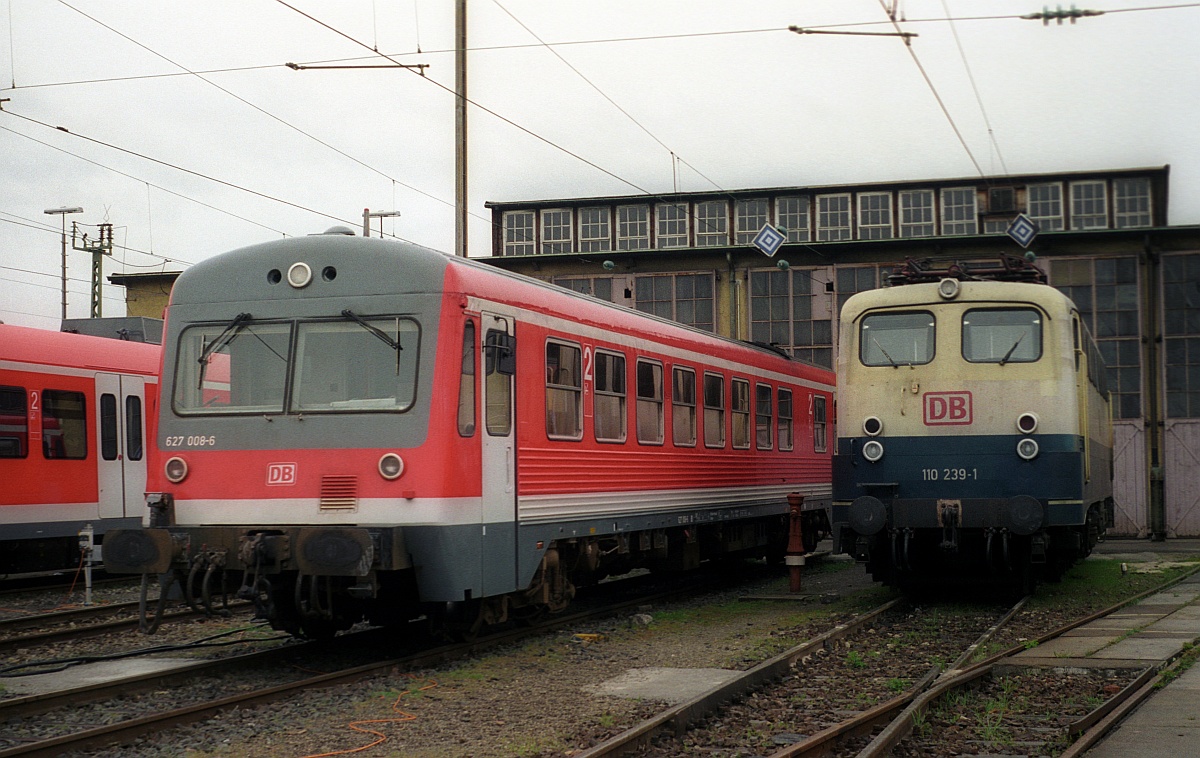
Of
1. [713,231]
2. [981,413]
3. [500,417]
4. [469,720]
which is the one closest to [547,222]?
[713,231]

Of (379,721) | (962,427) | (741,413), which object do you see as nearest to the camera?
(379,721)

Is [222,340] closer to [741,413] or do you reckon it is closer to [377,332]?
[377,332]

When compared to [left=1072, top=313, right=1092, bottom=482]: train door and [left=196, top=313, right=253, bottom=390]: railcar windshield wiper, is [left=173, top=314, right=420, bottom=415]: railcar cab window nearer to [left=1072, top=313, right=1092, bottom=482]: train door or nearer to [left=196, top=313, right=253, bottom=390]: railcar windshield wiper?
[left=196, top=313, right=253, bottom=390]: railcar windshield wiper

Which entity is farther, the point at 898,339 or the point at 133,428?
the point at 133,428

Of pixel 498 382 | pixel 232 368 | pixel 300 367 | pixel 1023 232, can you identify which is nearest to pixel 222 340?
pixel 232 368

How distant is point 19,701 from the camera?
→ 27.1 ft

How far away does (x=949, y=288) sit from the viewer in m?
14.4

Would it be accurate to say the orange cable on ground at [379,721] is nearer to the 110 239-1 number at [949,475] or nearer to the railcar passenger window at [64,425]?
the 110 239-1 number at [949,475]

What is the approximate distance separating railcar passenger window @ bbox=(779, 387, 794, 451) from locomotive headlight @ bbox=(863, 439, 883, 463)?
4.84 meters

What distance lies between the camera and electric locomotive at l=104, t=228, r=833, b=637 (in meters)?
9.79

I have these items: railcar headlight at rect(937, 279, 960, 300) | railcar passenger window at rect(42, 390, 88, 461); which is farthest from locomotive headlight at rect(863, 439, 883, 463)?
railcar passenger window at rect(42, 390, 88, 461)

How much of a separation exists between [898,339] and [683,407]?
2.59 metres

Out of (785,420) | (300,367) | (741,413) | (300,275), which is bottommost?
(785,420)

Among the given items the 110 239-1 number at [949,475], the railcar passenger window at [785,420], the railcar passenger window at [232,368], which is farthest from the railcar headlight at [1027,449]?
the railcar passenger window at [232,368]
